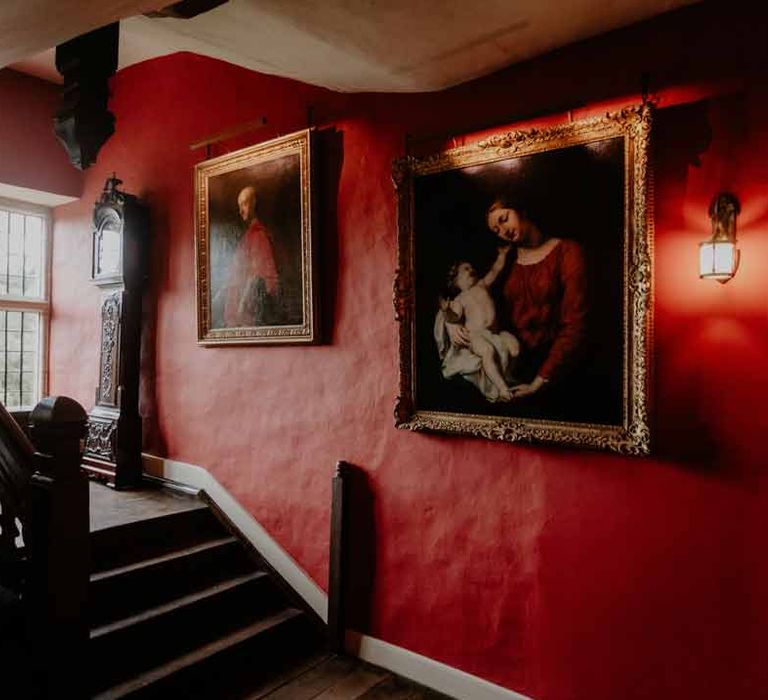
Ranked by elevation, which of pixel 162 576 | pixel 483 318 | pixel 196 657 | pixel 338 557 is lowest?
pixel 196 657

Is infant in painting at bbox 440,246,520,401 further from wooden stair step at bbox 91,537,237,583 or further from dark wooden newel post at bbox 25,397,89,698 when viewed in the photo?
wooden stair step at bbox 91,537,237,583

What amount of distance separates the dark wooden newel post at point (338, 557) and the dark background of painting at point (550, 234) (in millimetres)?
646

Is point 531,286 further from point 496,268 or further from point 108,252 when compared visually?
point 108,252

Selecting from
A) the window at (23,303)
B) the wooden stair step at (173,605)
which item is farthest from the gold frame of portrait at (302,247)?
the window at (23,303)

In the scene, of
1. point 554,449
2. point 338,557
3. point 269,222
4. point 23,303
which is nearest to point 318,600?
point 338,557

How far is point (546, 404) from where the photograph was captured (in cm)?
255

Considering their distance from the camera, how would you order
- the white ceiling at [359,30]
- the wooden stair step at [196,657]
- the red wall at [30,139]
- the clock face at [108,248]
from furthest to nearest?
1. the red wall at [30,139]
2. the clock face at [108,248]
3. the wooden stair step at [196,657]
4. the white ceiling at [359,30]

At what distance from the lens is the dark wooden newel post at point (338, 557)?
10.4 ft

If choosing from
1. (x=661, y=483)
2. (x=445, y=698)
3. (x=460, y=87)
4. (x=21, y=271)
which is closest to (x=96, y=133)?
(x=460, y=87)

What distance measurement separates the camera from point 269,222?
139 inches

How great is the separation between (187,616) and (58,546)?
1024mm

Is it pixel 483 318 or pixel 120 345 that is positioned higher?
pixel 483 318

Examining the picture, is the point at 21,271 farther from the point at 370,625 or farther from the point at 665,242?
the point at 665,242

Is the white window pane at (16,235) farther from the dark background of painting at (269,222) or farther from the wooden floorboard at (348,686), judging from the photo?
the wooden floorboard at (348,686)
